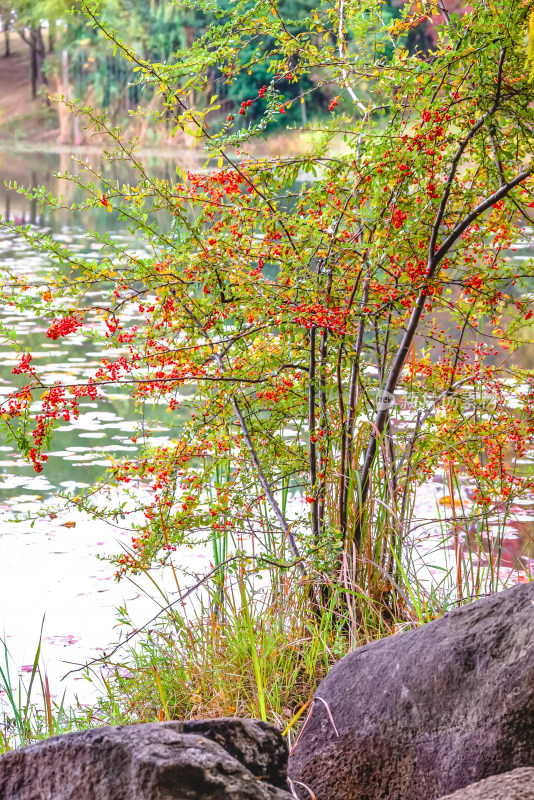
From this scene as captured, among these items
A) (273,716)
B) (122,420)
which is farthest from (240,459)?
(122,420)

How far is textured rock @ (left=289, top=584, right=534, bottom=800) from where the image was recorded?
1.60m

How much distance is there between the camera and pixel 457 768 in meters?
1.62

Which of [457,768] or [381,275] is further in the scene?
[381,275]

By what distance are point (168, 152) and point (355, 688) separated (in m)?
33.0

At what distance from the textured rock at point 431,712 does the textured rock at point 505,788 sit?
0.18 m

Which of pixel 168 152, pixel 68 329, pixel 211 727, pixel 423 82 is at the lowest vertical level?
pixel 211 727

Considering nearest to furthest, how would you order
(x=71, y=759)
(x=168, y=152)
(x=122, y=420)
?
(x=71, y=759) → (x=122, y=420) → (x=168, y=152)

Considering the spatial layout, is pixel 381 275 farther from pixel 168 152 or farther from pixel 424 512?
pixel 168 152

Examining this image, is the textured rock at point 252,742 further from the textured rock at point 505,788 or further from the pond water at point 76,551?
the pond water at point 76,551

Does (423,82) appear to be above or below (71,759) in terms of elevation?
above

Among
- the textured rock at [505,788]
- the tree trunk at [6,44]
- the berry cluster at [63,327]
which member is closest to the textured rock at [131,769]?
the textured rock at [505,788]

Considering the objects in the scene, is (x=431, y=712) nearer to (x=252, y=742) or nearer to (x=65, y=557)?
(x=252, y=742)

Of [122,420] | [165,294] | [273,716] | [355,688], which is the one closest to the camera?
[355,688]

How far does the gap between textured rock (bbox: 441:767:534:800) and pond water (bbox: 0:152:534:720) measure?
1.36 m
